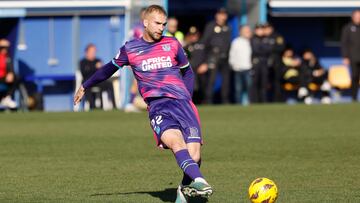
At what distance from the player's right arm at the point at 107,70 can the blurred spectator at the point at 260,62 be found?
15.9 meters

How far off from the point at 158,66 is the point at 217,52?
15840mm

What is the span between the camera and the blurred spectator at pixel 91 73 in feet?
78.2

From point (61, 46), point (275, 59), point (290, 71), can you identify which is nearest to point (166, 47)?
point (275, 59)

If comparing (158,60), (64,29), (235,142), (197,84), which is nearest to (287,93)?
(197,84)

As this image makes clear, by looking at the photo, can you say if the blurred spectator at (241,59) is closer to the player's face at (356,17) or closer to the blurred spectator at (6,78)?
the player's face at (356,17)

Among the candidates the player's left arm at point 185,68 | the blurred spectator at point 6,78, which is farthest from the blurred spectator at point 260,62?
the player's left arm at point 185,68

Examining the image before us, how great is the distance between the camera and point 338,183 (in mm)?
10516

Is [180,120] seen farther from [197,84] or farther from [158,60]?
[197,84]

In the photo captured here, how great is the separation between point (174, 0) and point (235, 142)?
13.2 meters

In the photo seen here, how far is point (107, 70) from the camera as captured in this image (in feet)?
30.6

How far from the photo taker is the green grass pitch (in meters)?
9.98

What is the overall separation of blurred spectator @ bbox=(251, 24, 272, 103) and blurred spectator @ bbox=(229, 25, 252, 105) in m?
0.26

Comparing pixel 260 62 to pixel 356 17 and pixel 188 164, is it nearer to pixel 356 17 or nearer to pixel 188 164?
pixel 356 17

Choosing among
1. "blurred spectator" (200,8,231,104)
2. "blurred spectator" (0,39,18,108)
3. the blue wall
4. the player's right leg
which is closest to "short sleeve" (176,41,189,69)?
the player's right leg
